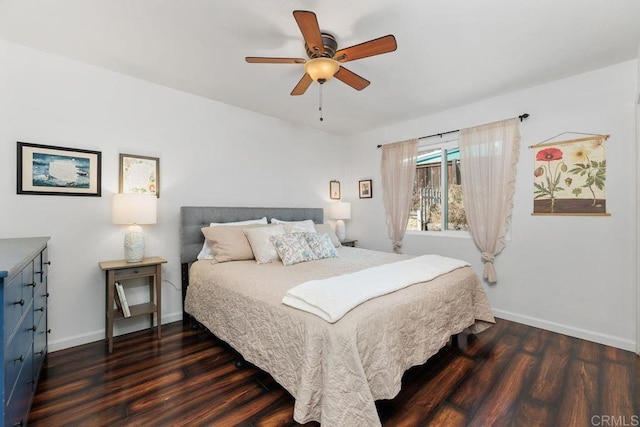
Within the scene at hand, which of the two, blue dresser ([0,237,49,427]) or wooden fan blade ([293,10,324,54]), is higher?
→ wooden fan blade ([293,10,324,54])

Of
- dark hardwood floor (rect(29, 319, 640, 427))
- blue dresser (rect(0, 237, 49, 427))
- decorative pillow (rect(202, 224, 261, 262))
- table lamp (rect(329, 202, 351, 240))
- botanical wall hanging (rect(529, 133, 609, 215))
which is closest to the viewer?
blue dresser (rect(0, 237, 49, 427))

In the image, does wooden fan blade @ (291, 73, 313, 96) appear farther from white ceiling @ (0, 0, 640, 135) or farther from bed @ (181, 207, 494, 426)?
bed @ (181, 207, 494, 426)

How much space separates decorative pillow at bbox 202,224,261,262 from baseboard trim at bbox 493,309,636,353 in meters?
2.93

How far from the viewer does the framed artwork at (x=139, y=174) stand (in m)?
2.73

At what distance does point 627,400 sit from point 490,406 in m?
0.90

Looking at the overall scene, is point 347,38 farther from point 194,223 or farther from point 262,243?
point 194,223

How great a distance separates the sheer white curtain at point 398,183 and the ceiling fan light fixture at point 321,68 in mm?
2280

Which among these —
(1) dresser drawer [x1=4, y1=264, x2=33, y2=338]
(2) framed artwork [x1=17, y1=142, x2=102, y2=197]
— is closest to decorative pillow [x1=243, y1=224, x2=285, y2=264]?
(2) framed artwork [x1=17, y1=142, x2=102, y2=197]

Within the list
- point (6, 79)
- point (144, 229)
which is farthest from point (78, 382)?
point (6, 79)

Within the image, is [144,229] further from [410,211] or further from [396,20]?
[410,211]

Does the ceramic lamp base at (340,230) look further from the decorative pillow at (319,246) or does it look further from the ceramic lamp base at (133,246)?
the ceramic lamp base at (133,246)

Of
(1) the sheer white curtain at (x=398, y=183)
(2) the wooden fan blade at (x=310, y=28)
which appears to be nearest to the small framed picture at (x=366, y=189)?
(1) the sheer white curtain at (x=398, y=183)

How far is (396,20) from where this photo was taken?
1.94m

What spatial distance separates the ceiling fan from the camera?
1.67 metres
